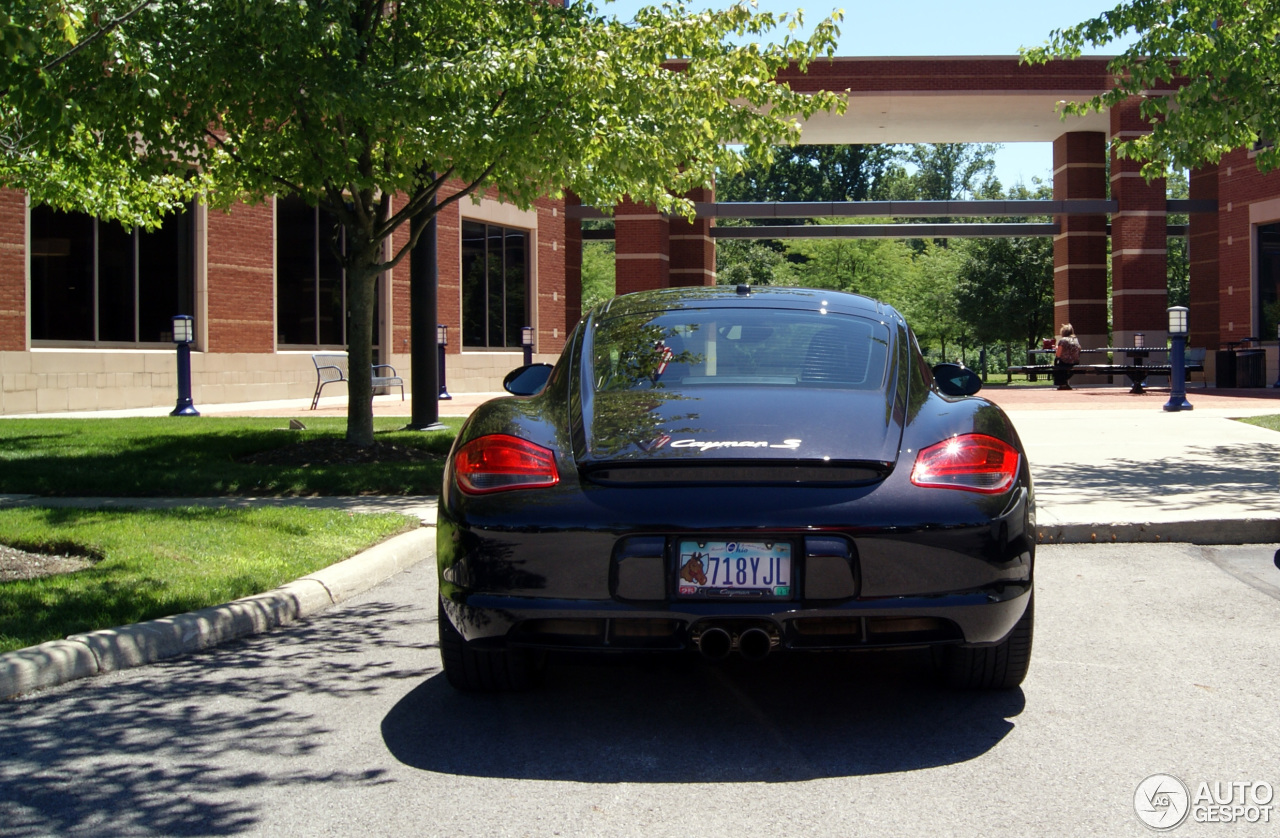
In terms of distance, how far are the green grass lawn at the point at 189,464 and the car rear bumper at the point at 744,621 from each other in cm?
628

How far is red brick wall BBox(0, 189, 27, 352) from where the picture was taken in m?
18.8

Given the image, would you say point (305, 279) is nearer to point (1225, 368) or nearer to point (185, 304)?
point (185, 304)

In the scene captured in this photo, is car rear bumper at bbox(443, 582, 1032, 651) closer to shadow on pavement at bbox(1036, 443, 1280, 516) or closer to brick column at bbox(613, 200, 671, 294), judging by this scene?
shadow on pavement at bbox(1036, 443, 1280, 516)

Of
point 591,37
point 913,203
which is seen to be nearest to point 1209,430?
point 591,37

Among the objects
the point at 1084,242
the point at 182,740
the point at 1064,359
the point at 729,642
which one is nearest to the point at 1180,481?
the point at 729,642

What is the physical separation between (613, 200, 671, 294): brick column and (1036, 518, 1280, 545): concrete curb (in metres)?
29.9

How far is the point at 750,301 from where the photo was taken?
5.28m

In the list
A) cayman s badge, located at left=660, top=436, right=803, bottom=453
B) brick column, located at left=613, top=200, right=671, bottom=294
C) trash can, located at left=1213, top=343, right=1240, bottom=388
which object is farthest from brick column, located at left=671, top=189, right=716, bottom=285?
cayman s badge, located at left=660, top=436, right=803, bottom=453

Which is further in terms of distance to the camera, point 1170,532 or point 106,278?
point 106,278

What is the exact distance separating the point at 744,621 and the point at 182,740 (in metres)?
1.87

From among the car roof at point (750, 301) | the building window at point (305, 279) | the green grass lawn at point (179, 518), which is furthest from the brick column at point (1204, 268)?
the car roof at point (750, 301)

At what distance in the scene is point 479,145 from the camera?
10.8 meters

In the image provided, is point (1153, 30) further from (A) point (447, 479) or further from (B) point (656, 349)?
(A) point (447, 479)

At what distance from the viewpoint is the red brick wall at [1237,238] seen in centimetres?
3117
